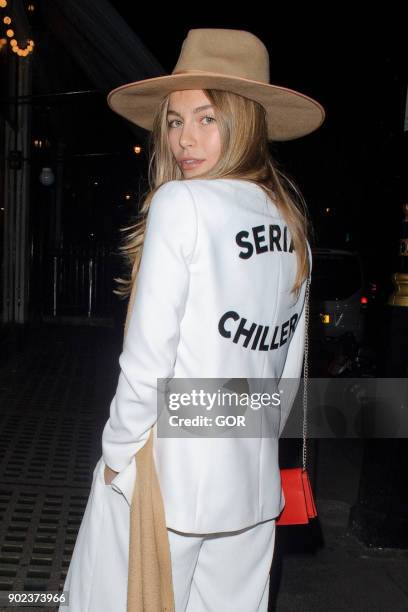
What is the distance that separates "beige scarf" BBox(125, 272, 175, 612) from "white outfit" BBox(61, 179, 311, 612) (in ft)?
0.09

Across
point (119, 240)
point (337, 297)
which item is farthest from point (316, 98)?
point (337, 297)

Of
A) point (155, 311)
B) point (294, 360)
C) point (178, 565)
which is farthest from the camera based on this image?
point (294, 360)

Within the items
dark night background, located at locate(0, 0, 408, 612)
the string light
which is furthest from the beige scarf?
the string light

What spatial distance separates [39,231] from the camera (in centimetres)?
1184

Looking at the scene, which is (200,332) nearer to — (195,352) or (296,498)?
(195,352)

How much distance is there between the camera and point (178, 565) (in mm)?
1610

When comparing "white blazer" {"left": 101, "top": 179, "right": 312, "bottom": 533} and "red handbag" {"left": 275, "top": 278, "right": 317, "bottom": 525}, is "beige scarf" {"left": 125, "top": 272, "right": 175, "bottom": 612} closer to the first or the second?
"white blazer" {"left": 101, "top": 179, "right": 312, "bottom": 533}

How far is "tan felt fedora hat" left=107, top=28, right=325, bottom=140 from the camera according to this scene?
1720mm

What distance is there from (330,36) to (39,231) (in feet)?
20.5

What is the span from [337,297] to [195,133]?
26.5 ft

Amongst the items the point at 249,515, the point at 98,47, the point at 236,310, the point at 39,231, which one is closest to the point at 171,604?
the point at 249,515

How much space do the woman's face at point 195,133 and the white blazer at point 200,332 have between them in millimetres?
153

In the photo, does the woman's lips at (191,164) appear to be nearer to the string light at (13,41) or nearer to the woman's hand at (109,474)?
the woman's hand at (109,474)

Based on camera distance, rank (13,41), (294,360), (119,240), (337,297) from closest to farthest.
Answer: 1. (294,360)
2. (337,297)
3. (13,41)
4. (119,240)
